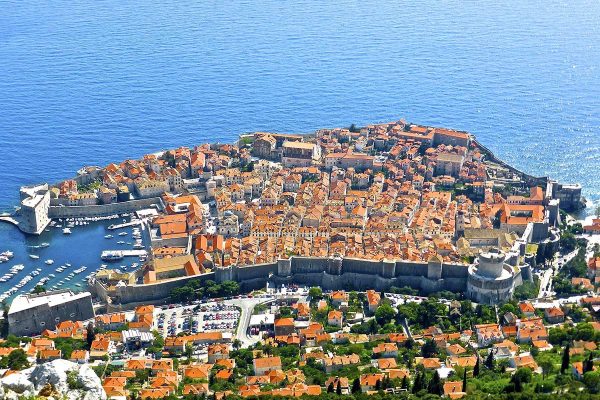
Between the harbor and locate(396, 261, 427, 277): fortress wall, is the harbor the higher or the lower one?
the lower one

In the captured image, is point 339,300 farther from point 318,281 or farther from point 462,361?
point 462,361

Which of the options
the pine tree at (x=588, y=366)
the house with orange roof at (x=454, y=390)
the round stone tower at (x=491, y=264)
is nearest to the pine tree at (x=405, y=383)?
the house with orange roof at (x=454, y=390)

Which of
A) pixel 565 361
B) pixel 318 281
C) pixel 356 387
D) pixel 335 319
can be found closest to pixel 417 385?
pixel 356 387

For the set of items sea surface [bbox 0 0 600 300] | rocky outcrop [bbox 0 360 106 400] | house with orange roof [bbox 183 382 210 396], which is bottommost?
house with orange roof [bbox 183 382 210 396]

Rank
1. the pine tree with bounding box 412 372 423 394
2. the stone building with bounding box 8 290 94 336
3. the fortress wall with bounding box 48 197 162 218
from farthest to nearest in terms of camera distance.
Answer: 1. the fortress wall with bounding box 48 197 162 218
2. the stone building with bounding box 8 290 94 336
3. the pine tree with bounding box 412 372 423 394

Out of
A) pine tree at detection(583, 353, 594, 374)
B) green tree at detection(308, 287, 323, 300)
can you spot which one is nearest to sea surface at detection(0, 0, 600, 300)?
green tree at detection(308, 287, 323, 300)

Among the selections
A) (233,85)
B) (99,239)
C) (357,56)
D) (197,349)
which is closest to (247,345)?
(197,349)

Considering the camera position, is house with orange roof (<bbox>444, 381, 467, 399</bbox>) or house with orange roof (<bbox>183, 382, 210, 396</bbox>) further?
house with orange roof (<bbox>183, 382, 210, 396</bbox>)

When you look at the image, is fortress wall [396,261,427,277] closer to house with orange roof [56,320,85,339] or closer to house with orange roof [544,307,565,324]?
house with orange roof [544,307,565,324]

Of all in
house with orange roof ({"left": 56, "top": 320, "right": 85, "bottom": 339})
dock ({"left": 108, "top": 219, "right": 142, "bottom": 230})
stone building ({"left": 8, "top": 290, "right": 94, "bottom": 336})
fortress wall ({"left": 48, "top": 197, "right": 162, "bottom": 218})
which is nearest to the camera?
house with orange roof ({"left": 56, "top": 320, "right": 85, "bottom": 339})
